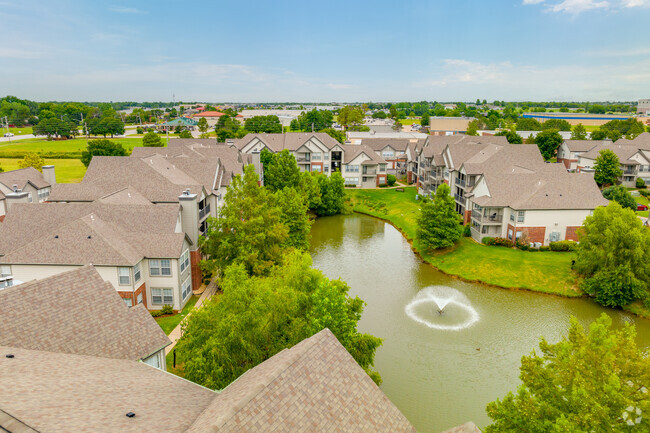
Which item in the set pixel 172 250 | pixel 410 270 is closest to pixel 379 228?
pixel 410 270

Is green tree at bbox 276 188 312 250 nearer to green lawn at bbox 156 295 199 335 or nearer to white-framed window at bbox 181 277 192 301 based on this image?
white-framed window at bbox 181 277 192 301

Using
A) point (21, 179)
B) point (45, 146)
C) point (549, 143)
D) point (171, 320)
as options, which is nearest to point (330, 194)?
point (171, 320)

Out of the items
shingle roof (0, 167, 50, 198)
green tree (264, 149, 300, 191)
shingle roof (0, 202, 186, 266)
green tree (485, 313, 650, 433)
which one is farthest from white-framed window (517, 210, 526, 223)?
shingle roof (0, 167, 50, 198)

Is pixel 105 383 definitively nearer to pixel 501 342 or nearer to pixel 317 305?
pixel 317 305

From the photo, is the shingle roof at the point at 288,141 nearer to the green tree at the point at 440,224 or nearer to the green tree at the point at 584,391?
the green tree at the point at 440,224

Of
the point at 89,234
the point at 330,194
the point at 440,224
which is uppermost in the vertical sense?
the point at 89,234

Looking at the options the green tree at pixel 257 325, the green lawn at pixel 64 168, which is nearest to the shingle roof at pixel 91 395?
the green tree at pixel 257 325

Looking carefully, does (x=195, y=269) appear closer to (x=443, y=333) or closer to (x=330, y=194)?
(x=443, y=333)
